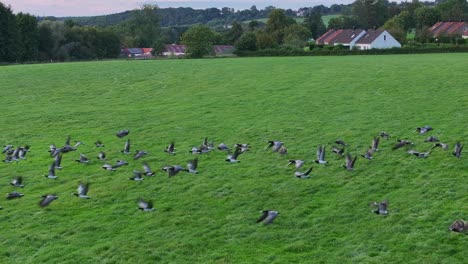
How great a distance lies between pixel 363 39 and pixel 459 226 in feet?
379

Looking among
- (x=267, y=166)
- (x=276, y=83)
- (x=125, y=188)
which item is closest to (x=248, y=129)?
(x=267, y=166)

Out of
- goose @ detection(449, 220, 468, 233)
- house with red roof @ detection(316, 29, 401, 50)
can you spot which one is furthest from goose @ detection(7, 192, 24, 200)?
house with red roof @ detection(316, 29, 401, 50)

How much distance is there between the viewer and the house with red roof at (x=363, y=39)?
11738 centimetres

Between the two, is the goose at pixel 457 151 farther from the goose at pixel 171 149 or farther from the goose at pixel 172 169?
the goose at pixel 171 149

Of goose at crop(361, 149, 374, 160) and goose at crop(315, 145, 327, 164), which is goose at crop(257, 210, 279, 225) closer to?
goose at crop(315, 145, 327, 164)

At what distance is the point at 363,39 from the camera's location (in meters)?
124

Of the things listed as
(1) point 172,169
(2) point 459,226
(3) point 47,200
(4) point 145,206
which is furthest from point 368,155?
(3) point 47,200

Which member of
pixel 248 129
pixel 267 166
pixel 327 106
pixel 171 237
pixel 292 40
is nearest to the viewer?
pixel 171 237

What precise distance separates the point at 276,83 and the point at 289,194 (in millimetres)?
27634

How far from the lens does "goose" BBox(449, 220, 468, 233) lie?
13570mm

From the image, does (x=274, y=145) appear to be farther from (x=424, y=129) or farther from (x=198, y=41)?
(x=198, y=41)

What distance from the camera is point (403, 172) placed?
1861 centimetres

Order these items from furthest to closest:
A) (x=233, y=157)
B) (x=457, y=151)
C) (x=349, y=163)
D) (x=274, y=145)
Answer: (x=274, y=145), (x=233, y=157), (x=457, y=151), (x=349, y=163)

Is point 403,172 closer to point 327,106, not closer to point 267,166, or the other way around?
point 267,166
